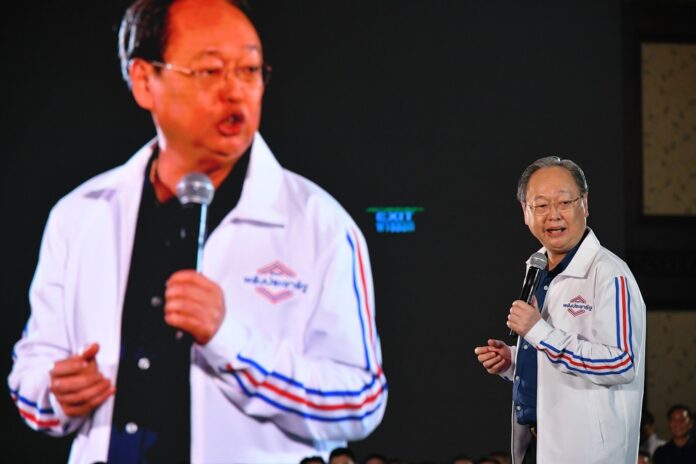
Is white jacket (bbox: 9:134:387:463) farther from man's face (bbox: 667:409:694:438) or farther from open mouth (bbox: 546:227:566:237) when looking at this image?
open mouth (bbox: 546:227:566:237)

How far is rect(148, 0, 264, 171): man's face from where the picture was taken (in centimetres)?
489

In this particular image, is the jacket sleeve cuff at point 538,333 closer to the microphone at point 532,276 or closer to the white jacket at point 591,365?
the white jacket at point 591,365

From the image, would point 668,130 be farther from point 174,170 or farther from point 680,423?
point 174,170

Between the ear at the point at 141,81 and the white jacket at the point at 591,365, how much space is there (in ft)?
10.4

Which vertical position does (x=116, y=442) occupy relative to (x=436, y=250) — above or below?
below

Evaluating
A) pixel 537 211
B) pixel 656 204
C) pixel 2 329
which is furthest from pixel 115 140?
pixel 656 204

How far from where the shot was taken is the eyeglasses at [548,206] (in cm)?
240

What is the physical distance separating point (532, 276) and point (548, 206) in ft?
0.67

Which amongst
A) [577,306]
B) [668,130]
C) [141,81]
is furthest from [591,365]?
[668,130]

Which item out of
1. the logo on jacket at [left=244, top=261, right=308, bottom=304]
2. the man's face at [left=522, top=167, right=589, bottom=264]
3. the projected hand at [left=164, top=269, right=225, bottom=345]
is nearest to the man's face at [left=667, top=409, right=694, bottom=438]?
the logo on jacket at [left=244, top=261, right=308, bottom=304]

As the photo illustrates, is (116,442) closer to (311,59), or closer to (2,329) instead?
(2,329)

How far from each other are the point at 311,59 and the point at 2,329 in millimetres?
2228

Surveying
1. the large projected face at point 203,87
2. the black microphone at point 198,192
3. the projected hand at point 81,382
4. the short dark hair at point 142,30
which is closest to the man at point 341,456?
the projected hand at point 81,382

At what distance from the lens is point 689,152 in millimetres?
6973
